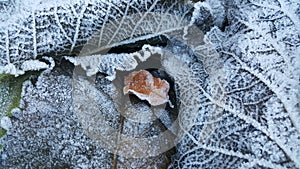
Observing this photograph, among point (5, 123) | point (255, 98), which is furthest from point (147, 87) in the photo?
point (5, 123)

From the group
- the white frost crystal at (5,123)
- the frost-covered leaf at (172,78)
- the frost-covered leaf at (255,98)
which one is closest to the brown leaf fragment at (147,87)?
the frost-covered leaf at (172,78)

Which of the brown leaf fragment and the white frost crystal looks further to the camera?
the brown leaf fragment

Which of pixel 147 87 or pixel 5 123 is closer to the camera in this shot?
pixel 5 123

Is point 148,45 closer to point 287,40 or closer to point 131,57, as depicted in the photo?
point 131,57

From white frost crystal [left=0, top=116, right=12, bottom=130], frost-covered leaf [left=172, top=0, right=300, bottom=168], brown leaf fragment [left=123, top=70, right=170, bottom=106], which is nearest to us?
frost-covered leaf [left=172, top=0, right=300, bottom=168]

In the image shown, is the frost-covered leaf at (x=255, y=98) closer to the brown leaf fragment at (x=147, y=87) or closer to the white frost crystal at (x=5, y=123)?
the brown leaf fragment at (x=147, y=87)

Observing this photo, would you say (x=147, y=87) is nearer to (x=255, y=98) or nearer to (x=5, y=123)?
(x=255, y=98)

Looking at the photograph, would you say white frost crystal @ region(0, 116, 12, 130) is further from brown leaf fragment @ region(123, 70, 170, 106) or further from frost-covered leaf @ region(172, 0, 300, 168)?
frost-covered leaf @ region(172, 0, 300, 168)

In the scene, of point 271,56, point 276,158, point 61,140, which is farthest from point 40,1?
point 276,158

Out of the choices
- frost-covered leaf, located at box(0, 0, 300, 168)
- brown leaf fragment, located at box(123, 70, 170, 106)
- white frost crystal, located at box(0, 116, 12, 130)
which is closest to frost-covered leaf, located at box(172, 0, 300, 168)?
frost-covered leaf, located at box(0, 0, 300, 168)
